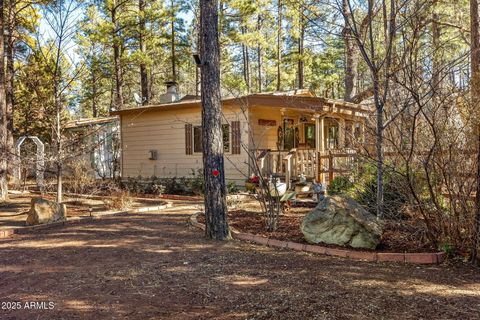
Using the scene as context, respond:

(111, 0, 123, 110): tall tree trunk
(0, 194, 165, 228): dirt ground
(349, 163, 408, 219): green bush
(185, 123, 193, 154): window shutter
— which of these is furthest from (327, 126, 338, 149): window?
(111, 0, 123, 110): tall tree trunk

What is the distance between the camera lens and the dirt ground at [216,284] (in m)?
2.97

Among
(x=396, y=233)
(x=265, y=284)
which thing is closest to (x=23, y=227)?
(x=265, y=284)

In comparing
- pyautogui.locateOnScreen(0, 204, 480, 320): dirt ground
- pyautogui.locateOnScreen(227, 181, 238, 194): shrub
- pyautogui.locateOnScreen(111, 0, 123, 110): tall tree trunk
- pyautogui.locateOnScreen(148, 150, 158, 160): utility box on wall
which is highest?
pyautogui.locateOnScreen(111, 0, 123, 110): tall tree trunk

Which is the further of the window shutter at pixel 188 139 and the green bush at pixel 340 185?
the window shutter at pixel 188 139

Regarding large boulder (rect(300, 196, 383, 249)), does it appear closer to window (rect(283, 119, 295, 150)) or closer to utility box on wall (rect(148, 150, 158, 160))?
window (rect(283, 119, 295, 150))

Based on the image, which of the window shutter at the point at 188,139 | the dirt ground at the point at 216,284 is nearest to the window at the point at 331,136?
the window shutter at the point at 188,139

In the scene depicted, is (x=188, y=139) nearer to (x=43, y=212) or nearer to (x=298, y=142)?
(x=298, y=142)

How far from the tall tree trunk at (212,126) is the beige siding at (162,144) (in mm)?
6669

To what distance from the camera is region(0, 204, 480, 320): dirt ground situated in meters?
2.97

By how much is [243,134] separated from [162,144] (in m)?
3.56

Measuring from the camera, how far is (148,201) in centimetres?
1067

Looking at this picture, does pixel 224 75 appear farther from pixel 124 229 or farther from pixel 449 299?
pixel 449 299

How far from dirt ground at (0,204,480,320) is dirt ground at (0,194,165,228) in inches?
96.9

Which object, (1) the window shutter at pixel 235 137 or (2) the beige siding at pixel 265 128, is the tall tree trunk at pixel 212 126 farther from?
(1) the window shutter at pixel 235 137
